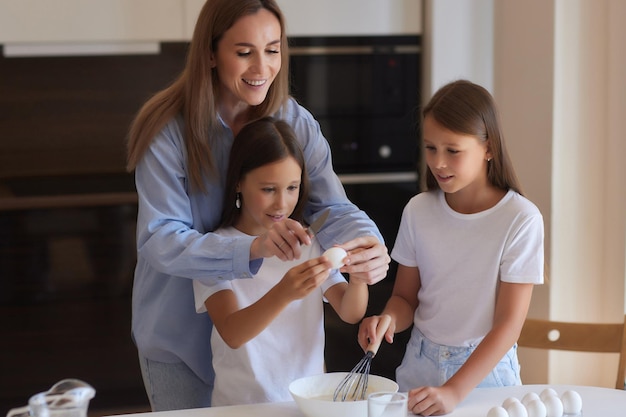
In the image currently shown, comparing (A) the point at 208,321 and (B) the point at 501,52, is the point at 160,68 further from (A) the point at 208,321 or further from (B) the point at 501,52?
(A) the point at 208,321

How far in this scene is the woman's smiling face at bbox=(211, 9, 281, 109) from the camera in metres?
1.64

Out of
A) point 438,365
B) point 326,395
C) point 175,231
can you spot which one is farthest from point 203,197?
point 438,365

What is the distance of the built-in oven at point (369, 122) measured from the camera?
3123 mm

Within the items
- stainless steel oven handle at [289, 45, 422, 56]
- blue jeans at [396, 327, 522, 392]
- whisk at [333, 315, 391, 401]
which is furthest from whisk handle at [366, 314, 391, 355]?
stainless steel oven handle at [289, 45, 422, 56]

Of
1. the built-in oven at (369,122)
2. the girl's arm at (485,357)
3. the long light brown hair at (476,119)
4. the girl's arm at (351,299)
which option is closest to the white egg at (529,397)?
the girl's arm at (485,357)

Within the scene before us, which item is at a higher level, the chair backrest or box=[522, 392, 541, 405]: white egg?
box=[522, 392, 541, 405]: white egg

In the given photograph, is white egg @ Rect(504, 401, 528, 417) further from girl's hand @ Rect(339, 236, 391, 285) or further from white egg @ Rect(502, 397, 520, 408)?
girl's hand @ Rect(339, 236, 391, 285)

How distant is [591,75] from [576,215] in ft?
1.30

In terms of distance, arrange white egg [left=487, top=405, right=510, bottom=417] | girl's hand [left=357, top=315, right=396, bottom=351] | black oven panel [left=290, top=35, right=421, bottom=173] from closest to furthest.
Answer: white egg [left=487, top=405, right=510, bottom=417] < girl's hand [left=357, top=315, right=396, bottom=351] < black oven panel [left=290, top=35, right=421, bottom=173]

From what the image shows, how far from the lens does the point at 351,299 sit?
5.52 feet

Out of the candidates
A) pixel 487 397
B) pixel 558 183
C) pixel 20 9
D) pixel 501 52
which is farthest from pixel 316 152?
pixel 20 9

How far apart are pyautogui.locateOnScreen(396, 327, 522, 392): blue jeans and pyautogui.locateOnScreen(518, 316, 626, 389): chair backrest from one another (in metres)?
0.13

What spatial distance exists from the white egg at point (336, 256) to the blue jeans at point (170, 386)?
0.45 meters

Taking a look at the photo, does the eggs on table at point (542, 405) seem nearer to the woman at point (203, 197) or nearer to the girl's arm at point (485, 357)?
the girl's arm at point (485, 357)
